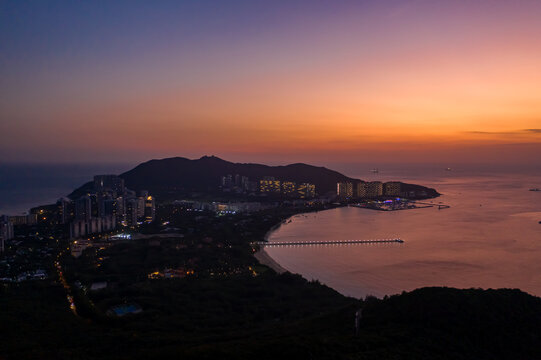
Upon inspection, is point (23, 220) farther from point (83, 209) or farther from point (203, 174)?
point (203, 174)

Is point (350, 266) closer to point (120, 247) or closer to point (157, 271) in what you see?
point (157, 271)

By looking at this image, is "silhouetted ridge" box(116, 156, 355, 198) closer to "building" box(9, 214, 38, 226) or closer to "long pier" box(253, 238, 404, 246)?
"building" box(9, 214, 38, 226)

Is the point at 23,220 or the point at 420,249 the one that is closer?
the point at 420,249

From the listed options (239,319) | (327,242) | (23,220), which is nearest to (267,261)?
(327,242)

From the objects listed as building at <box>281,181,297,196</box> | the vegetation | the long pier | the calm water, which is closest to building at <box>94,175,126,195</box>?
building at <box>281,181,297,196</box>

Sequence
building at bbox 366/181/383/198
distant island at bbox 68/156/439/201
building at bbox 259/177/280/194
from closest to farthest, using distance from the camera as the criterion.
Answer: distant island at bbox 68/156/439/201
building at bbox 366/181/383/198
building at bbox 259/177/280/194

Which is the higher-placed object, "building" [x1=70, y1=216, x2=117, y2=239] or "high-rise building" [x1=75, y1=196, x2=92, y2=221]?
"high-rise building" [x1=75, y1=196, x2=92, y2=221]

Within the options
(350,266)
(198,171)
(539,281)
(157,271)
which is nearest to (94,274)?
(157,271)
